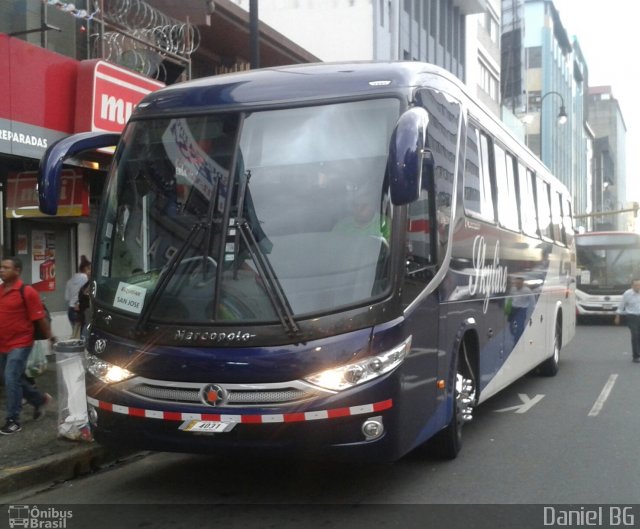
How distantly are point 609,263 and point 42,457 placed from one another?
2381 cm

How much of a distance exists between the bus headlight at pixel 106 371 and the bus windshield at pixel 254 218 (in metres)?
0.42

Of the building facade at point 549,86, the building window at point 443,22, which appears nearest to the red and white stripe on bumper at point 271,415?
the building facade at point 549,86

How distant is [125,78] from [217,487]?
803 cm

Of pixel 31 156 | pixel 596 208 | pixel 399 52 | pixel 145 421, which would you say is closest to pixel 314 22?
pixel 399 52

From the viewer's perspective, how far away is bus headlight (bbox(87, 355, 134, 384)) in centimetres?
622

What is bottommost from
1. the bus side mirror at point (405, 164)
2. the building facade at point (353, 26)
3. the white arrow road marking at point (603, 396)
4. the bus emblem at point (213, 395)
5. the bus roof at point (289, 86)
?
the white arrow road marking at point (603, 396)

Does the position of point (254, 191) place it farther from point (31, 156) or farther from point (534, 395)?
point (534, 395)

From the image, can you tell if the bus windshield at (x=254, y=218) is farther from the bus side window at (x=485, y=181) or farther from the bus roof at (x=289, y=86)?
the bus side window at (x=485, y=181)

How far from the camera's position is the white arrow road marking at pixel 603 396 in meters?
10.6

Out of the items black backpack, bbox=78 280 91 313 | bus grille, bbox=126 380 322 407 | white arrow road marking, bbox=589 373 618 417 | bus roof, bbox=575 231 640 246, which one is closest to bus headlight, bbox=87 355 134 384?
bus grille, bbox=126 380 322 407

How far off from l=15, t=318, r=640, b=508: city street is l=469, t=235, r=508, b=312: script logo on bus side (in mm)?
1506

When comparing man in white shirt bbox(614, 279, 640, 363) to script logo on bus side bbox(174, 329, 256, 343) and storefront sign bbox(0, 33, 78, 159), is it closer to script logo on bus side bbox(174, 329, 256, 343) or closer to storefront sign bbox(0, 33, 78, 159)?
storefront sign bbox(0, 33, 78, 159)

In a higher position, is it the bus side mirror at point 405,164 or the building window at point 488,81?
the building window at point 488,81

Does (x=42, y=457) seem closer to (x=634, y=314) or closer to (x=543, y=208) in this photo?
(x=543, y=208)
